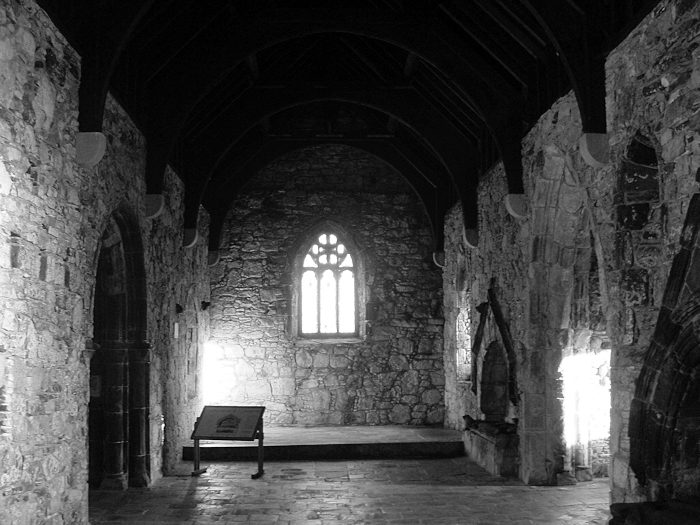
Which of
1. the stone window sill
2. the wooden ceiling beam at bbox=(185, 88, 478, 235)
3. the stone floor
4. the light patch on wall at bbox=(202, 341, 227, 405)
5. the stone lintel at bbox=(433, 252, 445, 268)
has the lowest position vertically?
the stone floor

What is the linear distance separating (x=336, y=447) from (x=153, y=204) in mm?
3814

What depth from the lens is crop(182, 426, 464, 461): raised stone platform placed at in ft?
28.8

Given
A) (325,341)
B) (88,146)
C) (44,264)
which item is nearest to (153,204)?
(88,146)

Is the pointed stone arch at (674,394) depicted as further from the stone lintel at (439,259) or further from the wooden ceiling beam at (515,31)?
the stone lintel at (439,259)

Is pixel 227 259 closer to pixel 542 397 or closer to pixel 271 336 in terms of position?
pixel 271 336

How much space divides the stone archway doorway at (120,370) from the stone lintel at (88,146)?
1.71m

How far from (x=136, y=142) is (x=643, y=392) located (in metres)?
4.69

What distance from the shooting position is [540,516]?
224 inches

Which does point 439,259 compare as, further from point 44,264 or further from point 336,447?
point 44,264

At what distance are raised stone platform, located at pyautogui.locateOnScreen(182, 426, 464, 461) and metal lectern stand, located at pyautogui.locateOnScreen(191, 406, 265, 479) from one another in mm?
873

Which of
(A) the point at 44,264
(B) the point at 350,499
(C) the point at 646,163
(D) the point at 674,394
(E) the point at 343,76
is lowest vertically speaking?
(B) the point at 350,499

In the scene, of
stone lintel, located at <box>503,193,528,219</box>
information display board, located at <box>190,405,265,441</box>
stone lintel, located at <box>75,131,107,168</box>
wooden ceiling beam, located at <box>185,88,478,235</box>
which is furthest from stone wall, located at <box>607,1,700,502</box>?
wooden ceiling beam, located at <box>185,88,478,235</box>

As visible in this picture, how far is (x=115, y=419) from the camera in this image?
267 inches

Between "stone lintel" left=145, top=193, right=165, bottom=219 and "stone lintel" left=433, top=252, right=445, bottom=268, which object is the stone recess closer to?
"stone lintel" left=433, top=252, right=445, bottom=268
